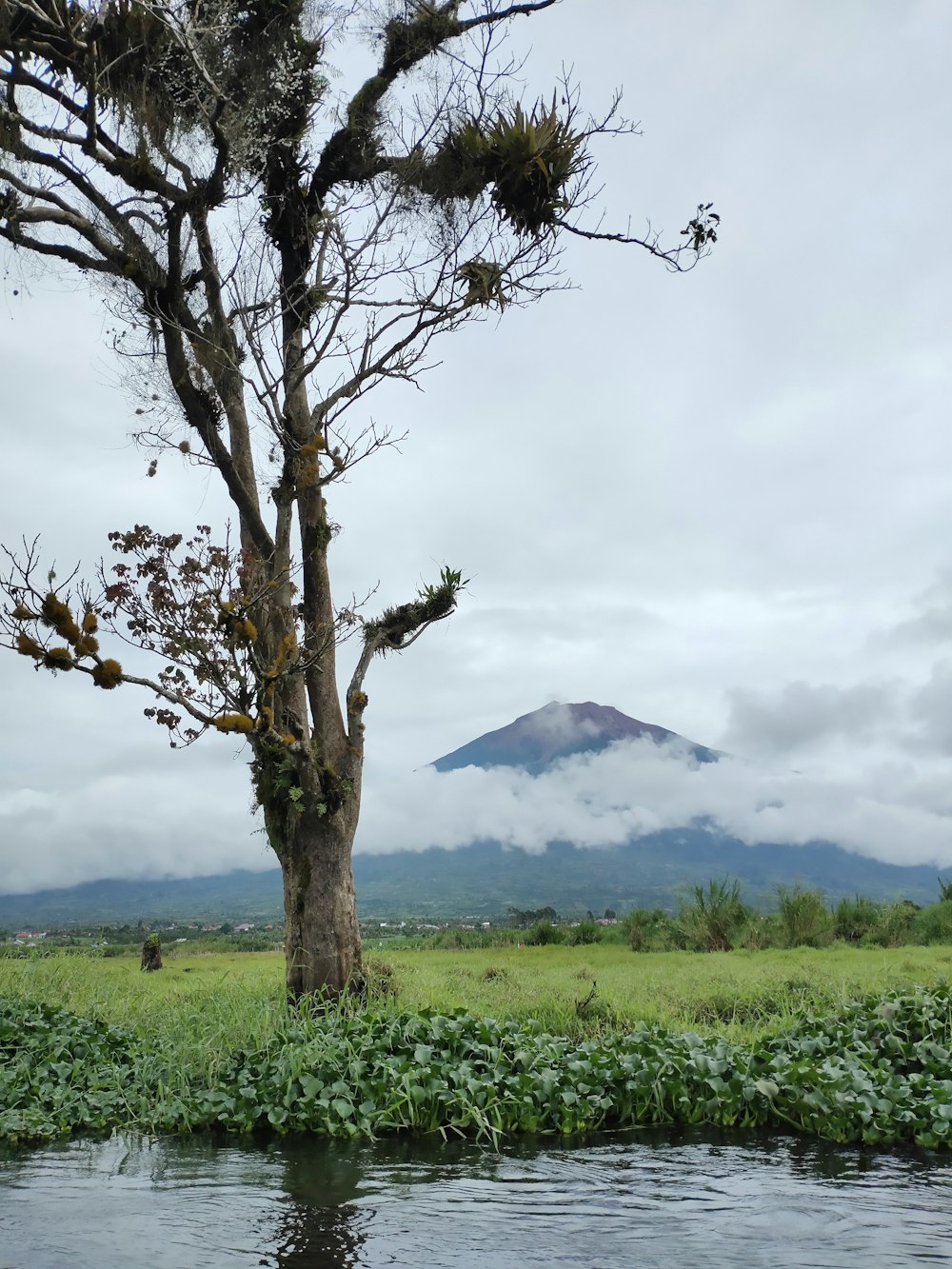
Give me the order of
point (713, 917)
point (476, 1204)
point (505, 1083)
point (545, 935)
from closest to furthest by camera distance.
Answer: point (476, 1204), point (505, 1083), point (713, 917), point (545, 935)

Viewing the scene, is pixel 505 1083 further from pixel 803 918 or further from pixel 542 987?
pixel 803 918

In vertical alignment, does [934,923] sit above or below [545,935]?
above

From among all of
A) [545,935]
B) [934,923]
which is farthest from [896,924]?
[545,935]

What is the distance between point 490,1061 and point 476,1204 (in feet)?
8.64

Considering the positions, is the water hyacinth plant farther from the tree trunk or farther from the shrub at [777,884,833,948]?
the shrub at [777,884,833,948]

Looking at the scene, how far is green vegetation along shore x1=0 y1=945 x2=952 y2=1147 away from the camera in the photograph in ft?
26.5

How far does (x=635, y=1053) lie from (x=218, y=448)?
783 cm

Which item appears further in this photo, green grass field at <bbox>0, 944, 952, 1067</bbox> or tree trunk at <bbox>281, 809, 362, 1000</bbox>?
tree trunk at <bbox>281, 809, 362, 1000</bbox>

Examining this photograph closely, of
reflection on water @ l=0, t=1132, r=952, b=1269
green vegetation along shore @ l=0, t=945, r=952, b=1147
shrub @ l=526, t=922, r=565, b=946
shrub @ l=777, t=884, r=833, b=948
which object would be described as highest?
shrub @ l=777, t=884, r=833, b=948

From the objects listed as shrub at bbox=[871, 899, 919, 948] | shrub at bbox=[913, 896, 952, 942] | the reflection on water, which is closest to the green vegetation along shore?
the reflection on water

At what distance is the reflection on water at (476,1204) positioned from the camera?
17.3 feet

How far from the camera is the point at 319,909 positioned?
38.1 ft

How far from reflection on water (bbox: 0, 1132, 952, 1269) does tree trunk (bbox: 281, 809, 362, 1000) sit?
3558mm

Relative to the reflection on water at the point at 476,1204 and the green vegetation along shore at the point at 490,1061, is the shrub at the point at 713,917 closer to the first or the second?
the green vegetation along shore at the point at 490,1061
